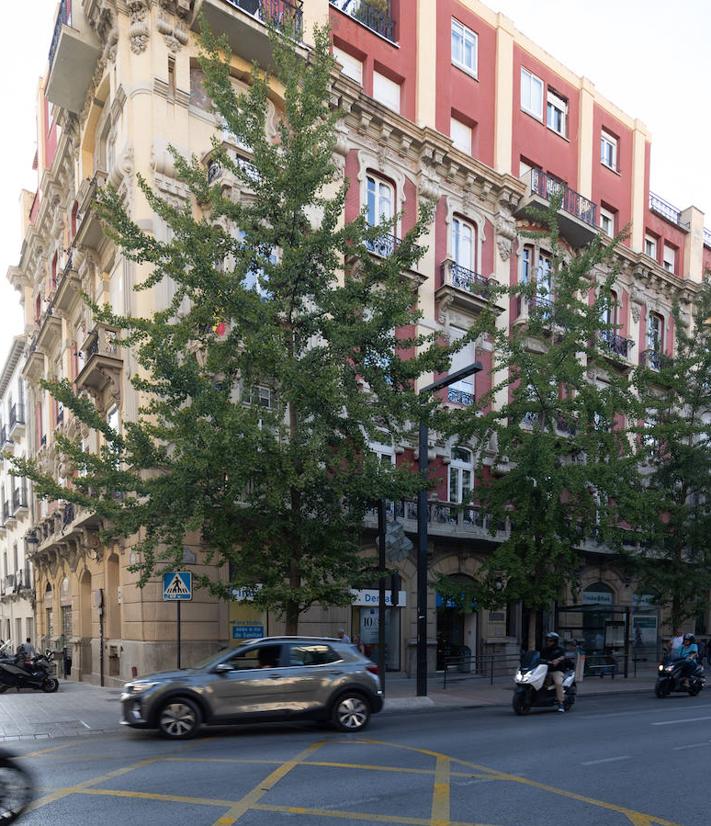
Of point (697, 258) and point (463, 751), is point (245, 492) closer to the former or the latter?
point (463, 751)

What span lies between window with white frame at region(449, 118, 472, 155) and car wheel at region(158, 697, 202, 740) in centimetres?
2015

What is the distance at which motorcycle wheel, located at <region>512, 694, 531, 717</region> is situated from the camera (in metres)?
14.0

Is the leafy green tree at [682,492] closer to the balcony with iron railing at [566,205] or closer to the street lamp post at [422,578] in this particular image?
the balcony with iron railing at [566,205]

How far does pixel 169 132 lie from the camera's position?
62.3ft

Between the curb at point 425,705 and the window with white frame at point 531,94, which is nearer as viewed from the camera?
the curb at point 425,705

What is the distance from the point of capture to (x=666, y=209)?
34.6 meters

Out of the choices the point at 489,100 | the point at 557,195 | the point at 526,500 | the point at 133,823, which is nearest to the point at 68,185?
the point at 489,100

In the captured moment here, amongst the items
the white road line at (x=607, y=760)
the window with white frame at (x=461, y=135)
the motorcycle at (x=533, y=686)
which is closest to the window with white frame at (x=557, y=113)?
the window with white frame at (x=461, y=135)

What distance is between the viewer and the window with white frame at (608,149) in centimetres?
3073

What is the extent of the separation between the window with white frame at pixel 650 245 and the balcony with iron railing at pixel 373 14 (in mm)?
15163

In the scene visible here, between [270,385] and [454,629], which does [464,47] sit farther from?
[454,629]

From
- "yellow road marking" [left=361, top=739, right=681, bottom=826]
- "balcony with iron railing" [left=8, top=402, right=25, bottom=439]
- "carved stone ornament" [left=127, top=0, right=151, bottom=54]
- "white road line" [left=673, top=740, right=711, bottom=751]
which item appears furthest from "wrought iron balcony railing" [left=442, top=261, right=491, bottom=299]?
"balcony with iron railing" [left=8, top=402, right=25, bottom=439]

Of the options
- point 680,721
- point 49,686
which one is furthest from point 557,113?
point 49,686

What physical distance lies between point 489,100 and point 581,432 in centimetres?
1320
